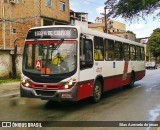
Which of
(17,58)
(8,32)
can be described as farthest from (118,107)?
(8,32)

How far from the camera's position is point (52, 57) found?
1001 centimetres

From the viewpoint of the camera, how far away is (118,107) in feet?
34.9

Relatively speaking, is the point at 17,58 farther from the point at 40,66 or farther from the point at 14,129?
the point at 14,129

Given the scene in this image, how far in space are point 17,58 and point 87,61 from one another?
50.0ft

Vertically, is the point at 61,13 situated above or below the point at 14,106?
above

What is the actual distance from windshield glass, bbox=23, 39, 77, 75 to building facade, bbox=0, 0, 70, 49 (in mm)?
22588

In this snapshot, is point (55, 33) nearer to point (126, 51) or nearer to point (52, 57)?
point (52, 57)

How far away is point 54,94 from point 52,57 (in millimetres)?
1256

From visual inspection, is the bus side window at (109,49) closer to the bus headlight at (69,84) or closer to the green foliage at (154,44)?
the bus headlight at (69,84)

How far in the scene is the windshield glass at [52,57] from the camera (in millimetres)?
9828

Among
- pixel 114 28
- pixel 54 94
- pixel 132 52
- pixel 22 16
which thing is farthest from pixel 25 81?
pixel 114 28

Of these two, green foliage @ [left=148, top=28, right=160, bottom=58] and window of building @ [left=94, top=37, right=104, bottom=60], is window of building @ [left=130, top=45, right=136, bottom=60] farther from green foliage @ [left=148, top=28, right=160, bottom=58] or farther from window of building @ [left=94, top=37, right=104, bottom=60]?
green foliage @ [left=148, top=28, right=160, bottom=58]

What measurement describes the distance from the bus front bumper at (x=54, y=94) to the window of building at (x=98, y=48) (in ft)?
7.84

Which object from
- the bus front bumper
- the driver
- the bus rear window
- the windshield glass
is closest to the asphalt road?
the bus front bumper
